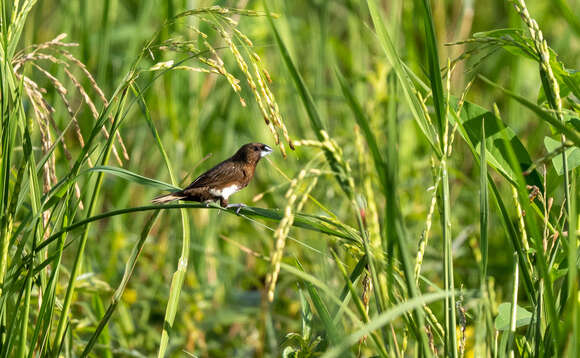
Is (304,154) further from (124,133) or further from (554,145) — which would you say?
(554,145)

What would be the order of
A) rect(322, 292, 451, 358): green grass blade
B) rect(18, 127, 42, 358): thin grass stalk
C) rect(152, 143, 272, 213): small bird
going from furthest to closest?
rect(152, 143, 272, 213): small bird → rect(18, 127, 42, 358): thin grass stalk → rect(322, 292, 451, 358): green grass blade

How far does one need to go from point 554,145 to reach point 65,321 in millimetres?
1002

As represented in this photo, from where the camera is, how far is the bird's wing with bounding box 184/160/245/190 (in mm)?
1830

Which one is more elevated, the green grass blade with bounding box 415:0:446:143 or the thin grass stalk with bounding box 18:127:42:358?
the green grass blade with bounding box 415:0:446:143

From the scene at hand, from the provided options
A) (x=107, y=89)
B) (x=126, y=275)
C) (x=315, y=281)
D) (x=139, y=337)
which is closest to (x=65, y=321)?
(x=126, y=275)

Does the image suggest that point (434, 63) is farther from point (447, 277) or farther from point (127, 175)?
point (127, 175)

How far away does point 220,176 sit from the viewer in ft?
6.30

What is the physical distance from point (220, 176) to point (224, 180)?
0.02 meters

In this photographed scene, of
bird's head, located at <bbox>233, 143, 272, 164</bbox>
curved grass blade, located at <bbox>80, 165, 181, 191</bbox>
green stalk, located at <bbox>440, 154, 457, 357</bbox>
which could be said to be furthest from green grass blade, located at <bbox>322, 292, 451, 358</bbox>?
bird's head, located at <bbox>233, 143, 272, 164</bbox>

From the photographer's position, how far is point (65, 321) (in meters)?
1.29

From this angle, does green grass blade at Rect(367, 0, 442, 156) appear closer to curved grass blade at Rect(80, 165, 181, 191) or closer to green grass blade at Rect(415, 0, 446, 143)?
green grass blade at Rect(415, 0, 446, 143)

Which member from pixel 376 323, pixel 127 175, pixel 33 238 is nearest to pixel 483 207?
pixel 376 323

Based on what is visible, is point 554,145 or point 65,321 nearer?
point 65,321

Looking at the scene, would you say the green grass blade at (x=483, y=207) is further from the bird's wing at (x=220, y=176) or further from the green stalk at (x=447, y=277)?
the bird's wing at (x=220, y=176)
